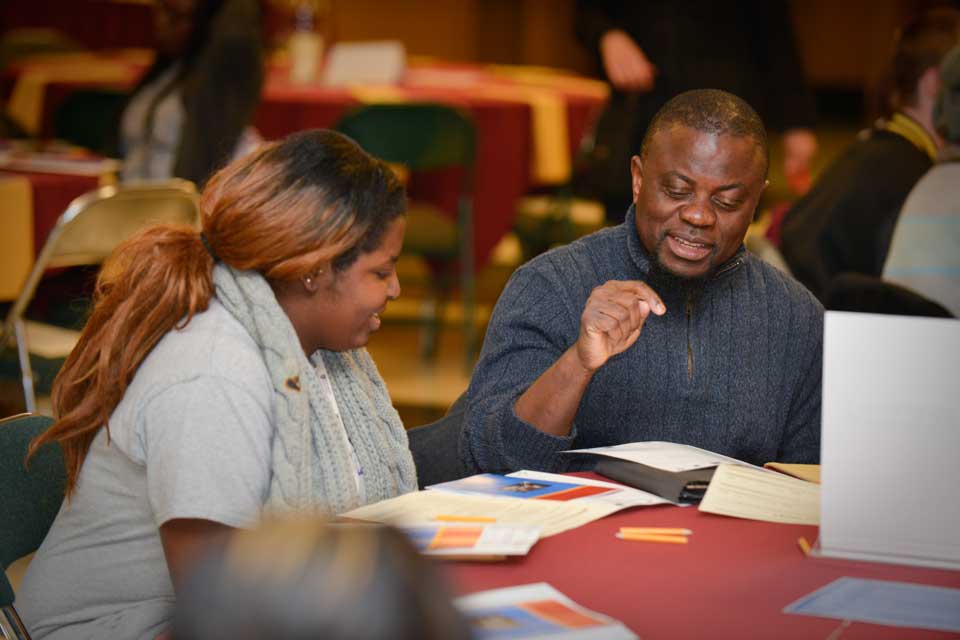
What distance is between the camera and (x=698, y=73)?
136 inches

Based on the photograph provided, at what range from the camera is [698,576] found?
1.36 metres

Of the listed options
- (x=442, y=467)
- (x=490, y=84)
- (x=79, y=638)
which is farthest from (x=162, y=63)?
(x=79, y=638)

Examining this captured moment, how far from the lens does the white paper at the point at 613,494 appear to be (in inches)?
62.3

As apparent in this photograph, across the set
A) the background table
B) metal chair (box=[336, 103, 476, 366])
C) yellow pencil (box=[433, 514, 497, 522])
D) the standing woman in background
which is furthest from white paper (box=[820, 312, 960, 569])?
metal chair (box=[336, 103, 476, 366])

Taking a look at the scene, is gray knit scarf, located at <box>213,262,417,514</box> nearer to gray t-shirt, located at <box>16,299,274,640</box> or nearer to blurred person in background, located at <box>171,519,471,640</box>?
gray t-shirt, located at <box>16,299,274,640</box>

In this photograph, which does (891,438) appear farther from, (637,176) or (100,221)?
(100,221)

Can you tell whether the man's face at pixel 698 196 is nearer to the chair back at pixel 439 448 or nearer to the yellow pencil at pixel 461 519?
the chair back at pixel 439 448

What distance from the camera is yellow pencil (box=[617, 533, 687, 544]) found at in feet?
4.81

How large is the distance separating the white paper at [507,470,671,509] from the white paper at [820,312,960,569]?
0.83ft

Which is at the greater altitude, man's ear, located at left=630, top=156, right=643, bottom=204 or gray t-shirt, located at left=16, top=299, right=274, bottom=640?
man's ear, located at left=630, top=156, right=643, bottom=204

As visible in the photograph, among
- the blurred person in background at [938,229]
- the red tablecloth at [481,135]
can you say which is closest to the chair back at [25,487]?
the blurred person in background at [938,229]

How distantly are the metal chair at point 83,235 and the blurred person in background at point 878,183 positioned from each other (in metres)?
1.54

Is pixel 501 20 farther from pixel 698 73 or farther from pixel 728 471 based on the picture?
pixel 728 471

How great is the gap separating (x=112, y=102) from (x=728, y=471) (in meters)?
4.04
